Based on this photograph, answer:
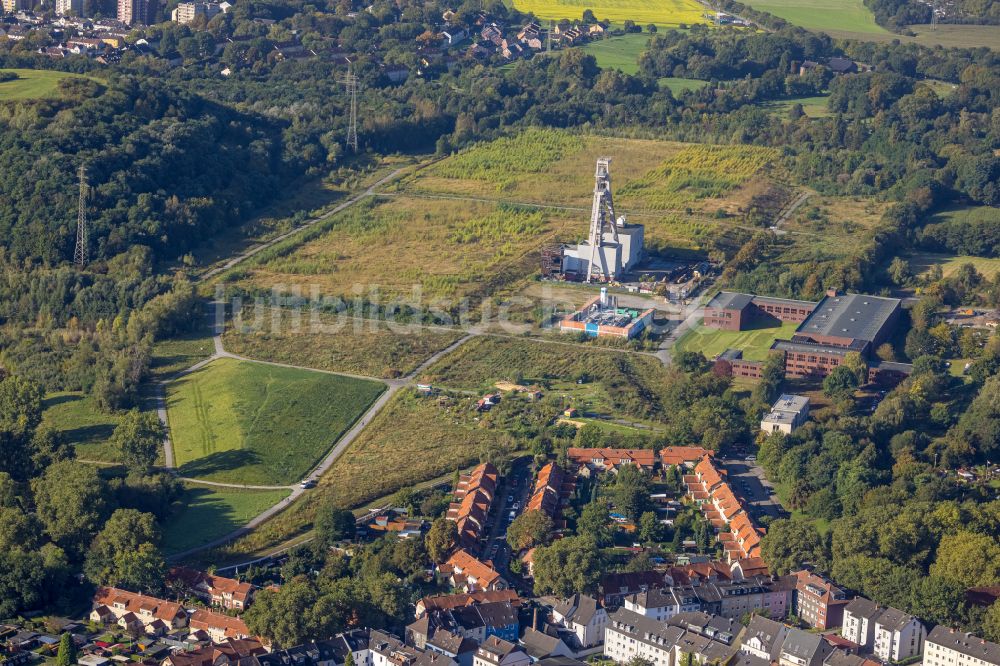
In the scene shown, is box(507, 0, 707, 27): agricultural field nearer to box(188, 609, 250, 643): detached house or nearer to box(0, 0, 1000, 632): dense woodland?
box(0, 0, 1000, 632): dense woodland

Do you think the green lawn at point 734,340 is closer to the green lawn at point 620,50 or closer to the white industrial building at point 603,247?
the white industrial building at point 603,247

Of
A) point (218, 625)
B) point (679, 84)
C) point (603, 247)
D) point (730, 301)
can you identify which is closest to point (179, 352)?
point (603, 247)

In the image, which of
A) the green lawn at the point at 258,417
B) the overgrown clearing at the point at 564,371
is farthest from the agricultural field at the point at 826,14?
the green lawn at the point at 258,417

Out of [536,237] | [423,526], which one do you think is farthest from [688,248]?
[423,526]

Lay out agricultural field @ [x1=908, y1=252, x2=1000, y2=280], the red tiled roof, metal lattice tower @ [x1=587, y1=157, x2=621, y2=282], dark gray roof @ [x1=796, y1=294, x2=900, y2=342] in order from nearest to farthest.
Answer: the red tiled roof < dark gray roof @ [x1=796, y1=294, x2=900, y2=342] < metal lattice tower @ [x1=587, y1=157, x2=621, y2=282] < agricultural field @ [x1=908, y1=252, x2=1000, y2=280]

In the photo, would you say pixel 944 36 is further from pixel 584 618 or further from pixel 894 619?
pixel 584 618

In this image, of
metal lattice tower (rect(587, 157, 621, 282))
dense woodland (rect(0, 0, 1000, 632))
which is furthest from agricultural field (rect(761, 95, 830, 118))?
metal lattice tower (rect(587, 157, 621, 282))
